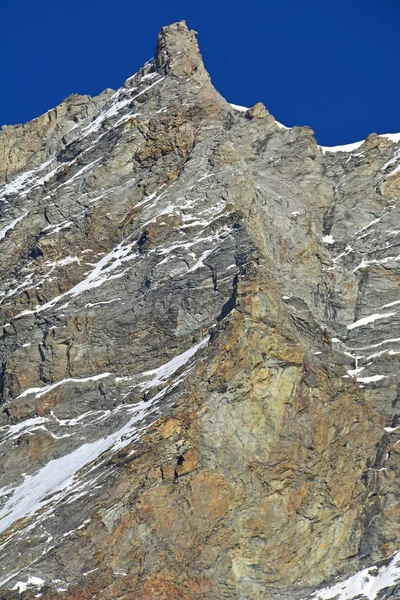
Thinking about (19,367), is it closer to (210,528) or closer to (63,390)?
(63,390)

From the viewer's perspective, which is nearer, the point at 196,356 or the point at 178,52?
the point at 196,356

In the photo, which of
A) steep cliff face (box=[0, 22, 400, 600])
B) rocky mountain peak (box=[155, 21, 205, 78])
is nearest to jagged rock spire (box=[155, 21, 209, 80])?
rocky mountain peak (box=[155, 21, 205, 78])

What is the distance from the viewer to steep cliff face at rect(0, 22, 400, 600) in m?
99.7

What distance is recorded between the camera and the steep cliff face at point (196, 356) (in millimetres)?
99688

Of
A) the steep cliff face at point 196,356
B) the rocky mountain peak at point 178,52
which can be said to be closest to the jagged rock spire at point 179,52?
the rocky mountain peak at point 178,52

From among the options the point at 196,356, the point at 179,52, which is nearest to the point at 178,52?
the point at 179,52

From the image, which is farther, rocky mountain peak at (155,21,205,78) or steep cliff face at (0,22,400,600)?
rocky mountain peak at (155,21,205,78)

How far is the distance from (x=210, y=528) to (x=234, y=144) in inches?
1788

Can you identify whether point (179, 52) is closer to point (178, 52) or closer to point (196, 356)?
point (178, 52)

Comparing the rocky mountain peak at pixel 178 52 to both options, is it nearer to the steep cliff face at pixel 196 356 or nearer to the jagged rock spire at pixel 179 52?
the jagged rock spire at pixel 179 52

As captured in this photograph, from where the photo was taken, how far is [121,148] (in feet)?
454

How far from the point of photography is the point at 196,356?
361 ft

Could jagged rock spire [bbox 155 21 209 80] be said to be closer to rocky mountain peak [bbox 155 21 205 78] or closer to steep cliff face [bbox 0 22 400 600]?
rocky mountain peak [bbox 155 21 205 78]

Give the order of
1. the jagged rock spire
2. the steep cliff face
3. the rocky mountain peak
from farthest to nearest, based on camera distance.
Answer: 1. the rocky mountain peak
2. the jagged rock spire
3. the steep cliff face
